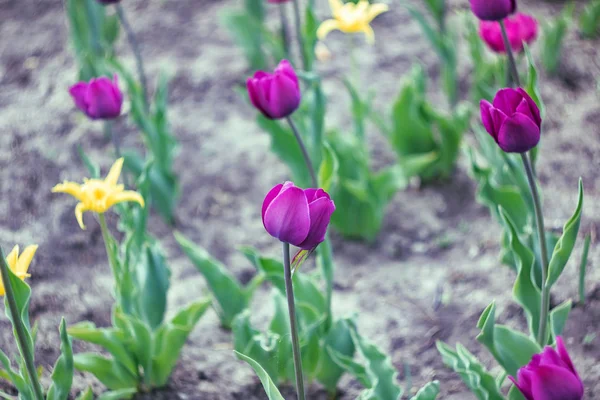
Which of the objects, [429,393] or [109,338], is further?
[109,338]

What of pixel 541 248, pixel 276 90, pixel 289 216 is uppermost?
pixel 276 90

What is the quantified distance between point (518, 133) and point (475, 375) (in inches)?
18.2

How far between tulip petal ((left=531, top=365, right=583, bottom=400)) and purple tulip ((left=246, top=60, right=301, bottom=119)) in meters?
0.77

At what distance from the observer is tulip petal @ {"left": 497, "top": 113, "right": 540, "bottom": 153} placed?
51.9 inches

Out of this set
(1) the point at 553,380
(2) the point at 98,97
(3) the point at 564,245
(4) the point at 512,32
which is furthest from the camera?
(4) the point at 512,32

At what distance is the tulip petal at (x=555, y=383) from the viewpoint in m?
1.11

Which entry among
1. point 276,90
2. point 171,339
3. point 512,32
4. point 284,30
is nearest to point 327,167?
point 276,90

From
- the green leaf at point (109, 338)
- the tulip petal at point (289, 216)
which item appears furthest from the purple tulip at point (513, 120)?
the green leaf at point (109, 338)

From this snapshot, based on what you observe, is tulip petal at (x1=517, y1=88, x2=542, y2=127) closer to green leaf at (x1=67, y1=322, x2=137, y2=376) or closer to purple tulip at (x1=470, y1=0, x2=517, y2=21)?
purple tulip at (x1=470, y1=0, x2=517, y2=21)

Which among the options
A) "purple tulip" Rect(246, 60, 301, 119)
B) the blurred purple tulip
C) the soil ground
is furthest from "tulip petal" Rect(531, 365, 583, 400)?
the blurred purple tulip

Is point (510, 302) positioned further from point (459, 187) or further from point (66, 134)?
point (66, 134)

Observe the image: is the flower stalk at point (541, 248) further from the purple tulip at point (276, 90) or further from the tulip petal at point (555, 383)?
the purple tulip at point (276, 90)

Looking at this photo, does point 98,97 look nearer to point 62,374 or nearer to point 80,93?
point 80,93

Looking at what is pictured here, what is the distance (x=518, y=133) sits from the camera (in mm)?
1327
